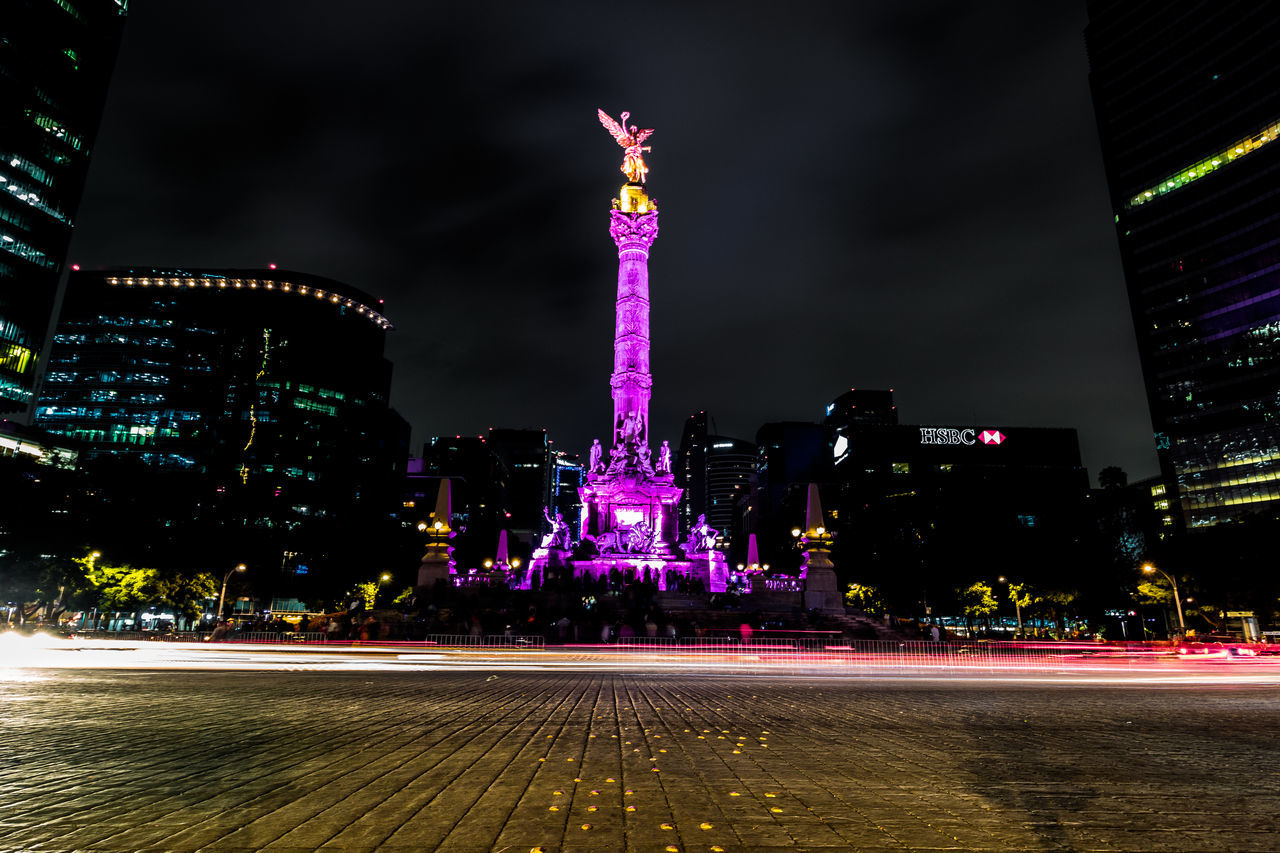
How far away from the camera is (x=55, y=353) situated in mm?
118438

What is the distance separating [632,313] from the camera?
68688mm

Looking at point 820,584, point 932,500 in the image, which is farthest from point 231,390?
point 932,500

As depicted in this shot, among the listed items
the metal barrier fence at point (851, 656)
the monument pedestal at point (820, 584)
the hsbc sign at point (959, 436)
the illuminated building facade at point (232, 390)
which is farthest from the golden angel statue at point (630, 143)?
the hsbc sign at point (959, 436)

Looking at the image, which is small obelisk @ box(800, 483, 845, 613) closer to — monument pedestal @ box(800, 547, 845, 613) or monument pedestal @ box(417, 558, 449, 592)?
monument pedestal @ box(800, 547, 845, 613)

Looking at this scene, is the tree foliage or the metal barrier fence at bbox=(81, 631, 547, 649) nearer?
the metal barrier fence at bbox=(81, 631, 547, 649)

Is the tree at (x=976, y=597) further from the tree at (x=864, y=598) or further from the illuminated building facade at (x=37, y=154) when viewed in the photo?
the illuminated building facade at (x=37, y=154)

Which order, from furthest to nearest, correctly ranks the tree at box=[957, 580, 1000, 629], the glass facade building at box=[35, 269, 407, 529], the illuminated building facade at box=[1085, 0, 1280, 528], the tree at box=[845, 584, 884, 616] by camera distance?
1. the glass facade building at box=[35, 269, 407, 529]
2. the illuminated building facade at box=[1085, 0, 1280, 528]
3. the tree at box=[845, 584, 884, 616]
4. the tree at box=[957, 580, 1000, 629]

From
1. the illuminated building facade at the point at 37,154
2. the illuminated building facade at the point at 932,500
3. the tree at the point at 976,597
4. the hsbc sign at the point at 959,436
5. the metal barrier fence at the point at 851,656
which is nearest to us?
the metal barrier fence at the point at 851,656

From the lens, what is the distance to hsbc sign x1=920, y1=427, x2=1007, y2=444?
133250mm

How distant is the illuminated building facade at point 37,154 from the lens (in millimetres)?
76438

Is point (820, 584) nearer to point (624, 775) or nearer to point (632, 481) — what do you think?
point (632, 481)

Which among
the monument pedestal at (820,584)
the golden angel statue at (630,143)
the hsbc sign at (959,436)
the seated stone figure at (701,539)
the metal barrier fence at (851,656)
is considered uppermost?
the golden angel statue at (630,143)

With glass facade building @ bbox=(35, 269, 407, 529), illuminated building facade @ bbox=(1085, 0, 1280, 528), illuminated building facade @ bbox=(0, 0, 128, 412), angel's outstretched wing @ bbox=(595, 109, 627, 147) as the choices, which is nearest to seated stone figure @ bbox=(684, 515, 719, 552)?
angel's outstretched wing @ bbox=(595, 109, 627, 147)

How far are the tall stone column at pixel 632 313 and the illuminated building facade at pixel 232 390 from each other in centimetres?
6495
